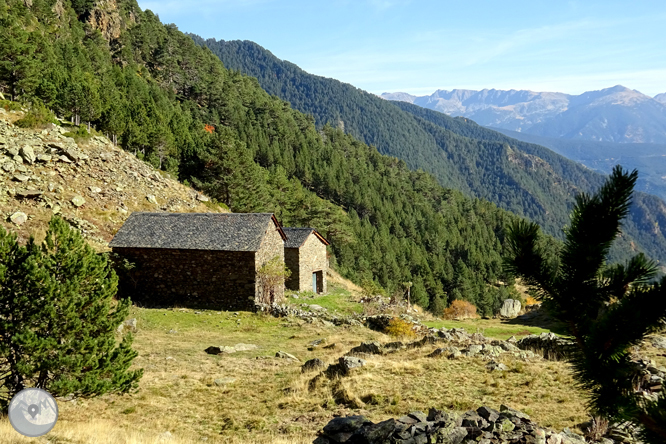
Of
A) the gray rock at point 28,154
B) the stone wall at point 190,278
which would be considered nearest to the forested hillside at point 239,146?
the gray rock at point 28,154

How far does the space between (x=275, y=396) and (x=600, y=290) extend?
11.9 metres

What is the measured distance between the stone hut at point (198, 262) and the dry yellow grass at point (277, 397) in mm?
8451

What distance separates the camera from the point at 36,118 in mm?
37562

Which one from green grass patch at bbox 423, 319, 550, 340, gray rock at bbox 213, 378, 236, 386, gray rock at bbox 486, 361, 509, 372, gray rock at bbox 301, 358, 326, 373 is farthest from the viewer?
green grass patch at bbox 423, 319, 550, 340

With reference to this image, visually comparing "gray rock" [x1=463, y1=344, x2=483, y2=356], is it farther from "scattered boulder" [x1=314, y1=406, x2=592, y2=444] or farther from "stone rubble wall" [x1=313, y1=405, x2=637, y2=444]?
"scattered boulder" [x1=314, y1=406, x2=592, y2=444]

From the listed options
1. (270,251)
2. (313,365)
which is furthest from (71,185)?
(313,365)

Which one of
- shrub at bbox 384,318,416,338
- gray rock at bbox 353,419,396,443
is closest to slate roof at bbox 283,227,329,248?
shrub at bbox 384,318,416,338

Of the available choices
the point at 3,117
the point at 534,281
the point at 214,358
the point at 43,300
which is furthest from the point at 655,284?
the point at 3,117

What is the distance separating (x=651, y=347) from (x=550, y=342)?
395cm

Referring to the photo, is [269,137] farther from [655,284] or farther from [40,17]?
[655,284]

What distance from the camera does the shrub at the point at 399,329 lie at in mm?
24594

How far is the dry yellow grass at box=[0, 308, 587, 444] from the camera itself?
1091 cm

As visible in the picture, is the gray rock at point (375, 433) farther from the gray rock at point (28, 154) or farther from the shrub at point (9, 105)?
the shrub at point (9, 105)

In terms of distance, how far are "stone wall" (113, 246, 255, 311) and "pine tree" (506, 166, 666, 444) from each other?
24.5m
